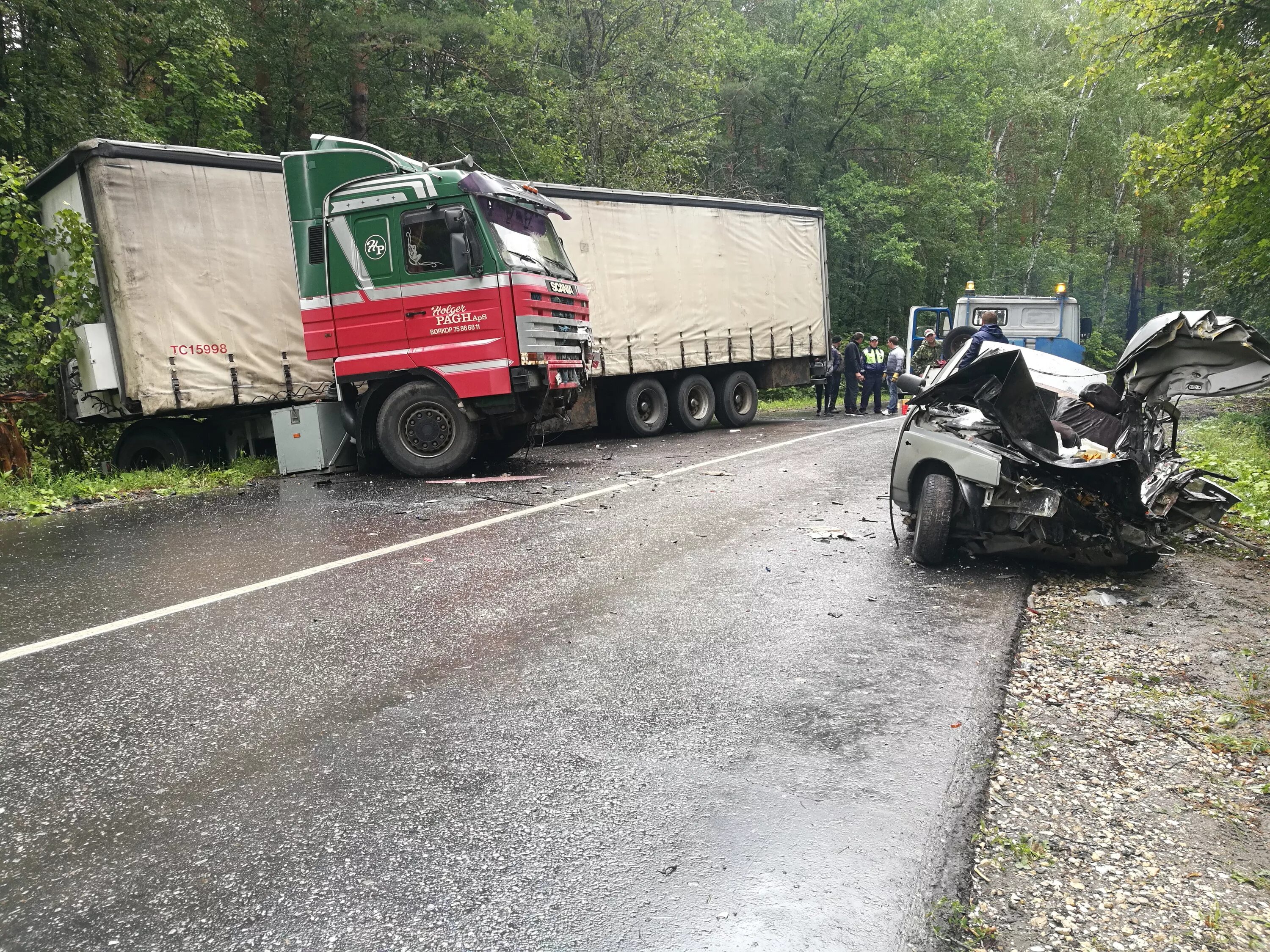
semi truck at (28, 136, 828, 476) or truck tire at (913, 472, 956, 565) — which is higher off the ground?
semi truck at (28, 136, 828, 476)

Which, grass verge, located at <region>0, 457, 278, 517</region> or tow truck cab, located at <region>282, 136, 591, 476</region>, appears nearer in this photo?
grass verge, located at <region>0, 457, 278, 517</region>

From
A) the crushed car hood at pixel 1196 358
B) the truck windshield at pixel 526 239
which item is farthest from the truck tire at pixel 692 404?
the crushed car hood at pixel 1196 358

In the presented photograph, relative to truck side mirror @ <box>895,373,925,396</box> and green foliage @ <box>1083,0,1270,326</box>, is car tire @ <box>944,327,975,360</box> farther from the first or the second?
truck side mirror @ <box>895,373,925,396</box>

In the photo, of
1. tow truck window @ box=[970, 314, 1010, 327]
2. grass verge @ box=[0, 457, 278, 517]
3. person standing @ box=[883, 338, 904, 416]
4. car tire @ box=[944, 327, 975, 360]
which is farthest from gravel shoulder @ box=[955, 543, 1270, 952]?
tow truck window @ box=[970, 314, 1010, 327]

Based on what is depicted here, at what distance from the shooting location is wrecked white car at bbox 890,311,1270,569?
5711 millimetres

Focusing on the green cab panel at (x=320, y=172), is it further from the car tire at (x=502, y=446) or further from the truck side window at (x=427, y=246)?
the car tire at (x=502, y=446)

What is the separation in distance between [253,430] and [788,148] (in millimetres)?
25082

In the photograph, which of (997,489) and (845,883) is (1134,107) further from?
(845,883)

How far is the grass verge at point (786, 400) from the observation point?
944 inches

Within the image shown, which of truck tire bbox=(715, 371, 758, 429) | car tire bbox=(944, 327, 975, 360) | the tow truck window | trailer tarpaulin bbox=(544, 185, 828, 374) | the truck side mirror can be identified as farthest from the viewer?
the tow truck window

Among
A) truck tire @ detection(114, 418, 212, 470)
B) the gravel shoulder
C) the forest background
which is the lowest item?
the gravel shoulder

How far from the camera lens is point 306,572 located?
594 centimetres

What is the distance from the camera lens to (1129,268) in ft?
151

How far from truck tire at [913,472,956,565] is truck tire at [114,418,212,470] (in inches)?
368
